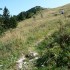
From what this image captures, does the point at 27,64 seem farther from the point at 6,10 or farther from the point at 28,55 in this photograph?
the point at 6,10

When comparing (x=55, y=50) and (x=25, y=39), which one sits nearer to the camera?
(x=55, y=50)

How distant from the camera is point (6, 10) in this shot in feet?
200

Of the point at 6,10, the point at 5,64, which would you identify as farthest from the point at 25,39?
the point at 6,10

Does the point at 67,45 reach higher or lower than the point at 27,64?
higher

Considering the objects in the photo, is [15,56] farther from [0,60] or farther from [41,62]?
[41,62]

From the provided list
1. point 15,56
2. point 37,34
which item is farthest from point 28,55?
Answer: point 37,34

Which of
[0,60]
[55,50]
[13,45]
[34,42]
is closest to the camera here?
[55,50]

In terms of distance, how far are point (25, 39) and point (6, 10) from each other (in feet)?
149

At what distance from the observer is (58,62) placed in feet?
35.3

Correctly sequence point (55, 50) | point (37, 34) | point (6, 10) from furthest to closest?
point (6, 10) < point (37, 34) < point (55, 50)

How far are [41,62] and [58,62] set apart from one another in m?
0.98

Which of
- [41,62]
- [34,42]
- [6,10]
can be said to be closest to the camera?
[41,62]

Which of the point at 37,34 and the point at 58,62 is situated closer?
the point at 58,62

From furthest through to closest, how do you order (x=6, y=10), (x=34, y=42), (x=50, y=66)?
(x=6, y=10), (x=34, y=42), (x=50, y=66)
